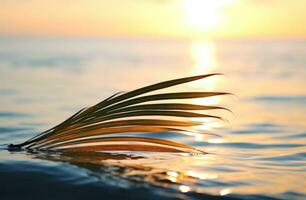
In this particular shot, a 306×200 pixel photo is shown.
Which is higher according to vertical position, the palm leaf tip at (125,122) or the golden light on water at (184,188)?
the palm leaf tip at (125,122)

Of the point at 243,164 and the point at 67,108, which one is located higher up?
the point at 67,108

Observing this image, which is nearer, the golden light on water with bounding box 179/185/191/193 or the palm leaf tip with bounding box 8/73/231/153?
the golden light on water with bounding box 179/185/191/193

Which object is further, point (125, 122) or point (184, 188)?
point (125, 122)

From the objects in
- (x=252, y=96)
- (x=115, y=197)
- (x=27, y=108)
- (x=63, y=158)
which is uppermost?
(x=252, y=96)

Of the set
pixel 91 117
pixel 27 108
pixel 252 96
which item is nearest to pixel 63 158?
pixel 91 117

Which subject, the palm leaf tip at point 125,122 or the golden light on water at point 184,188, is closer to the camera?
the golden light on water at point 184,188

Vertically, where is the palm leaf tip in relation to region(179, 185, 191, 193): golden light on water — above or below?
above

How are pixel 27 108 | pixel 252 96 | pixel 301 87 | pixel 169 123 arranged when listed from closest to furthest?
pixel 169 123 < pixel 27 108 < pixel 252 96 < pixel 301 87

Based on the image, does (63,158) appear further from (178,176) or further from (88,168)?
(178,176)

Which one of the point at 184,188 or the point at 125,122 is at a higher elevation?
the point at 125,122

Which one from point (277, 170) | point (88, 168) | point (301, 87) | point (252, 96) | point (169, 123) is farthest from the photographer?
point (301, 87)

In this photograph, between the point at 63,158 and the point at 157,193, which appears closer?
the point at 157,193

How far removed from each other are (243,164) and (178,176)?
3.89 ft

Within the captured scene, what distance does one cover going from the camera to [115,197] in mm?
3611
